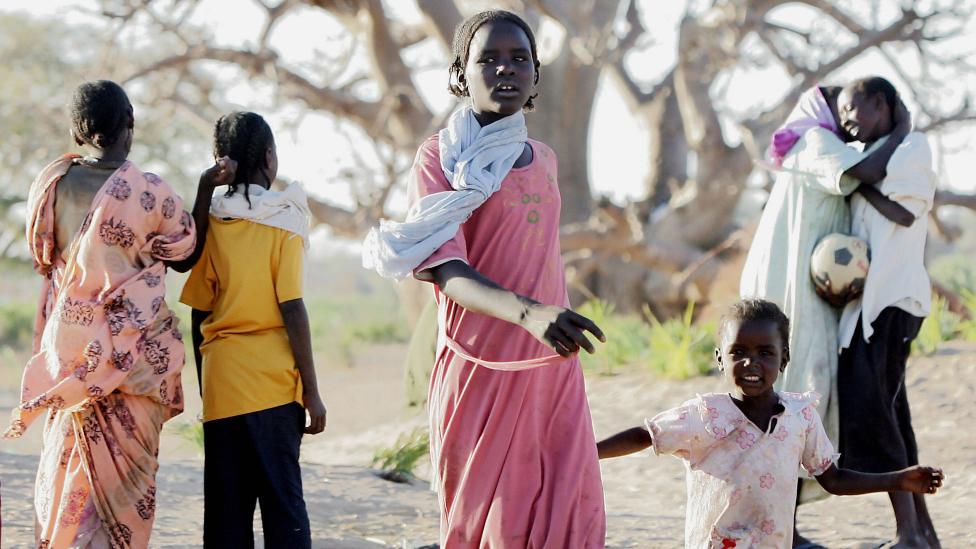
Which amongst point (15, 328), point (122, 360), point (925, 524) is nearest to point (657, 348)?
point (925, 524)

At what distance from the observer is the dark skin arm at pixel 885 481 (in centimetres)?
243

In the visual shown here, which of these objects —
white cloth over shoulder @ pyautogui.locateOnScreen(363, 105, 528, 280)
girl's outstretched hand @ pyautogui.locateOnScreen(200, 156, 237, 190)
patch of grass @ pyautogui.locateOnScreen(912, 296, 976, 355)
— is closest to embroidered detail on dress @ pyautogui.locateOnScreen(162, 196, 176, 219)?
girl's outstretched hand @ pyautogui.locateOnScreen(200, 156, 237, 190)

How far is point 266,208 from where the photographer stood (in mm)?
3008

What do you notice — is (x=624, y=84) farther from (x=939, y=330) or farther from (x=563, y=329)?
(x=563, y=329)

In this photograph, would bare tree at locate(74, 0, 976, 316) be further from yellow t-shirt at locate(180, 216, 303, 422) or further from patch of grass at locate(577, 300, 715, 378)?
yellow t-shirt at locate(180, 216, 303, 422)

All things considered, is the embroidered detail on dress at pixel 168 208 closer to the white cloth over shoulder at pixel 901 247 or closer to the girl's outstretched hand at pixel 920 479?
the girl's outstretched hand at pixel 920 479

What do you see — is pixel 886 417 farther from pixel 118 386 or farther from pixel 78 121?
pixel 78 121

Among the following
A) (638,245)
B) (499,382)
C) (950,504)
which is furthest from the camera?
(638,245)

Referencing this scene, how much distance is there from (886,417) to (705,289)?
790cm

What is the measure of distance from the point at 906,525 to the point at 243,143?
2.66 meters

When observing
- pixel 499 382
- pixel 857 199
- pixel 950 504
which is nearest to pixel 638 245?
pixel 950 504

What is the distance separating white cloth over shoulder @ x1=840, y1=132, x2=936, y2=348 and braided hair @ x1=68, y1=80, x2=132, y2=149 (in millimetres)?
2637

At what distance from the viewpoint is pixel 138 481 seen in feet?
9.59

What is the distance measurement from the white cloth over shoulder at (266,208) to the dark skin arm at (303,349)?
256 millimetres
